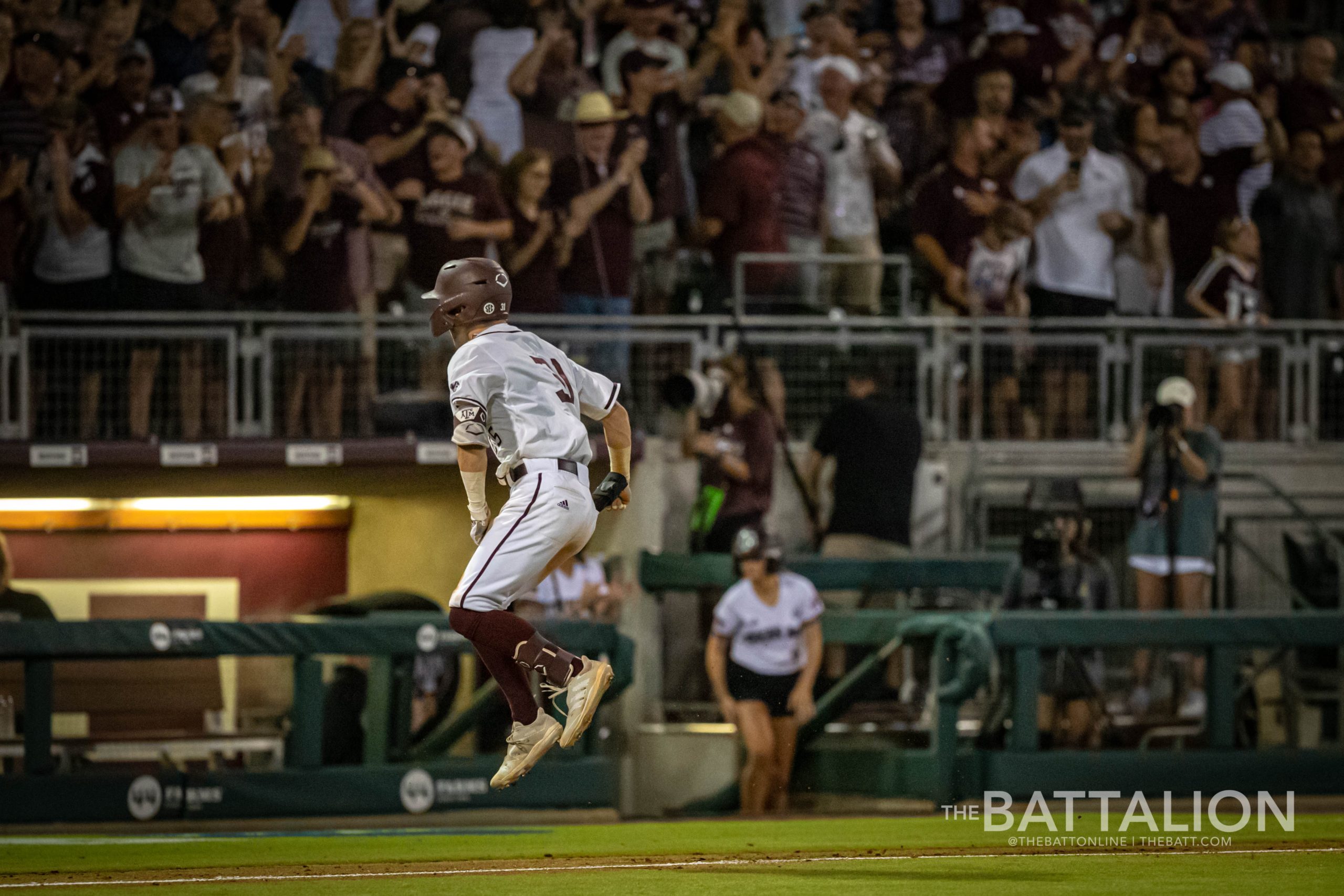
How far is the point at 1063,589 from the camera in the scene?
36.3ft

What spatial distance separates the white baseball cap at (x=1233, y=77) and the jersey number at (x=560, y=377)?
311 inches

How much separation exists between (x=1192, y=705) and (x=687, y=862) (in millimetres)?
4930

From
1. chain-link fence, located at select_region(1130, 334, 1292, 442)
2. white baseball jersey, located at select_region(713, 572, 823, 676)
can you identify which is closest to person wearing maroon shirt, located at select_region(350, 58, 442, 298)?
white baseball jersey, located at select_region(713, 572, 823, 676)

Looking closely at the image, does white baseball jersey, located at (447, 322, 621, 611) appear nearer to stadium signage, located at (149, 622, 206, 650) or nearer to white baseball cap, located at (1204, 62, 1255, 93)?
stadium signage, located at (149, 622, 206, 650)

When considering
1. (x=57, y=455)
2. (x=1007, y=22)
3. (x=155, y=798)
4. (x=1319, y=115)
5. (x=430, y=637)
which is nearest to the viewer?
(x=155, y=798)

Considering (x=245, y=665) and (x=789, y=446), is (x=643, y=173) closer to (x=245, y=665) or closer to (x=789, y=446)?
(x=789, y=446)

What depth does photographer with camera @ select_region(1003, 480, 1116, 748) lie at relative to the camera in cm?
1070

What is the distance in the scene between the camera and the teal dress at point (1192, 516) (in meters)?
11.2

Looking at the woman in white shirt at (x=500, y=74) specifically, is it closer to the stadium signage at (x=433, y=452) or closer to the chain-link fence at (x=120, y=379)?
the stadium signage at (x=433, y=452)

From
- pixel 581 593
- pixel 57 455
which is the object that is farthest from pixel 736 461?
pixel 57 455

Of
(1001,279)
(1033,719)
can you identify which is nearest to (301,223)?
(1001,279)

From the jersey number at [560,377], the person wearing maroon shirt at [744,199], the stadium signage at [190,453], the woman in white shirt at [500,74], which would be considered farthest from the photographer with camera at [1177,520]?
the stadium signage at [190,453]

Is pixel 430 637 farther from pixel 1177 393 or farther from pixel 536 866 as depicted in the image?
pixel 1177 393

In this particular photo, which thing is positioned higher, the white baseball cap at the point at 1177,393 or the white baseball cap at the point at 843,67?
the white baseball cap at the point at 843,67
